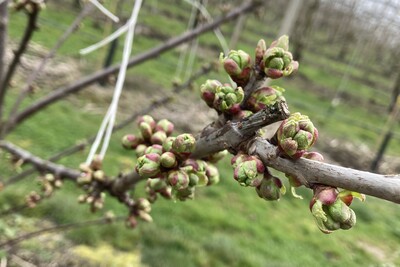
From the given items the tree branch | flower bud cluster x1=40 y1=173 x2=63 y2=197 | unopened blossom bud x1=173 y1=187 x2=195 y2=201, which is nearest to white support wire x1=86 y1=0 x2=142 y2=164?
flower bud cluster x1=40 y1=173 x2=63 y2=197

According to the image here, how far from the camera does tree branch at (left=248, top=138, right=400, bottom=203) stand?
1.66 ft

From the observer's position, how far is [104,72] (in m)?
1.80

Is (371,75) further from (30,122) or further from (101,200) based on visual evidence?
(101,200)

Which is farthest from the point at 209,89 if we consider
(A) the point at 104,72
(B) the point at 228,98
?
(A) the point at 104,72

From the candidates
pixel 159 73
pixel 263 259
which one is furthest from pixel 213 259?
pixel 159 73

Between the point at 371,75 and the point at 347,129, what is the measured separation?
10990mm

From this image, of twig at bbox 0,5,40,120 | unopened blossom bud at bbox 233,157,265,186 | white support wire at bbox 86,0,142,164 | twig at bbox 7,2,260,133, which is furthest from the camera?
twig at bbox 7,2,260,133

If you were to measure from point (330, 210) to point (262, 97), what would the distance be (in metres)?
0.25

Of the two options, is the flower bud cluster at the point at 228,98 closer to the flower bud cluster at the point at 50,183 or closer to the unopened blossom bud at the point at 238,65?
the unopened blossom bud at the point at 238,65

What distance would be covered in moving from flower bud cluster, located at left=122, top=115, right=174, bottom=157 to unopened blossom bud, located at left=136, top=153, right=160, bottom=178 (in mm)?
147

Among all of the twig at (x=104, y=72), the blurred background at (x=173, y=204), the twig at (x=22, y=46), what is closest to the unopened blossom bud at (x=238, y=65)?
the twig at (x=22, y=46)

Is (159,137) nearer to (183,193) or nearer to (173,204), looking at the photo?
(183,193)

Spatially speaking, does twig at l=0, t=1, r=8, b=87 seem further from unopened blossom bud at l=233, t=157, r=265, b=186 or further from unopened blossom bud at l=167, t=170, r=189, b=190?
unopened blossom bud at l=233, t=157, r=265, b=186

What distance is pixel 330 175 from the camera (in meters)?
0.57
